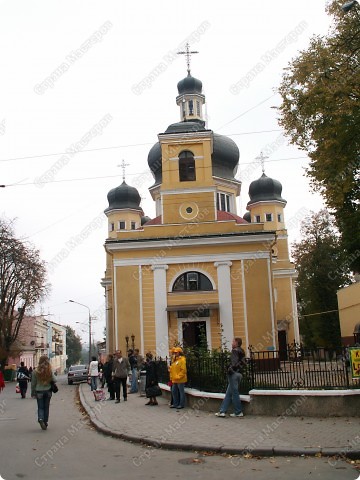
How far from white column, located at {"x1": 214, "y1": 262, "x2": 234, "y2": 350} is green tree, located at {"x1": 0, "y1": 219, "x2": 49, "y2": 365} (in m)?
18.9

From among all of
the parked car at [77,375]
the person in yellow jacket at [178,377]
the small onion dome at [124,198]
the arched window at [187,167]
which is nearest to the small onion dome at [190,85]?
the arched window at [187,167]

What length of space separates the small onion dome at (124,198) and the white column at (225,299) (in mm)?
25361

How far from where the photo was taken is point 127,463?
8.59 metres

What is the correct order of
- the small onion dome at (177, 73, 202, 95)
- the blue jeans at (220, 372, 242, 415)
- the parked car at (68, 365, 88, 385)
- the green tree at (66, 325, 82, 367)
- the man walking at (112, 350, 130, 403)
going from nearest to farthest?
the blue jeans at (220, 372, 242, 415) → the man walking at (112, 350, 130, 403) → the parked car at (68, 365, 88, 385) → the small onion dome at (177, 73, 202, 95) → the green tree at (66, 325, 82, 367)

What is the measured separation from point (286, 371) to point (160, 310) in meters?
18.7

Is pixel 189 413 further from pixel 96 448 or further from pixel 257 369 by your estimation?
pixel 96 448

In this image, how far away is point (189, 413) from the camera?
13570 millimetres

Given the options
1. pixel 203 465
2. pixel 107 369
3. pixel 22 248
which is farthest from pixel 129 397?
pixel 22 248

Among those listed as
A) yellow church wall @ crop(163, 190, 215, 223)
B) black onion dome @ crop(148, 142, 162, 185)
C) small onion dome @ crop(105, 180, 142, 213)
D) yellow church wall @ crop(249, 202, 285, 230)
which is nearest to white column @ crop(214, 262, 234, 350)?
yellow church wall @ crop(163, 190, 215, 223)

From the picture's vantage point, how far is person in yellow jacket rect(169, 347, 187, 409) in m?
14.2

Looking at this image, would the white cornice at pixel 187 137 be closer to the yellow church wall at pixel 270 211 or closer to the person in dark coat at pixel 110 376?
the person in dark coat at pixel 110 376

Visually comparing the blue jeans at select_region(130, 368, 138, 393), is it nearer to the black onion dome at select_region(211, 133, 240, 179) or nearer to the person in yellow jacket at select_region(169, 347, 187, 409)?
the person in yellow jacket at select_region(169, 347, 187, 409)

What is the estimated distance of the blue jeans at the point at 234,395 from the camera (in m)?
12.2

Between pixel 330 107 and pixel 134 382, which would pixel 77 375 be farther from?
pixel 330 107
